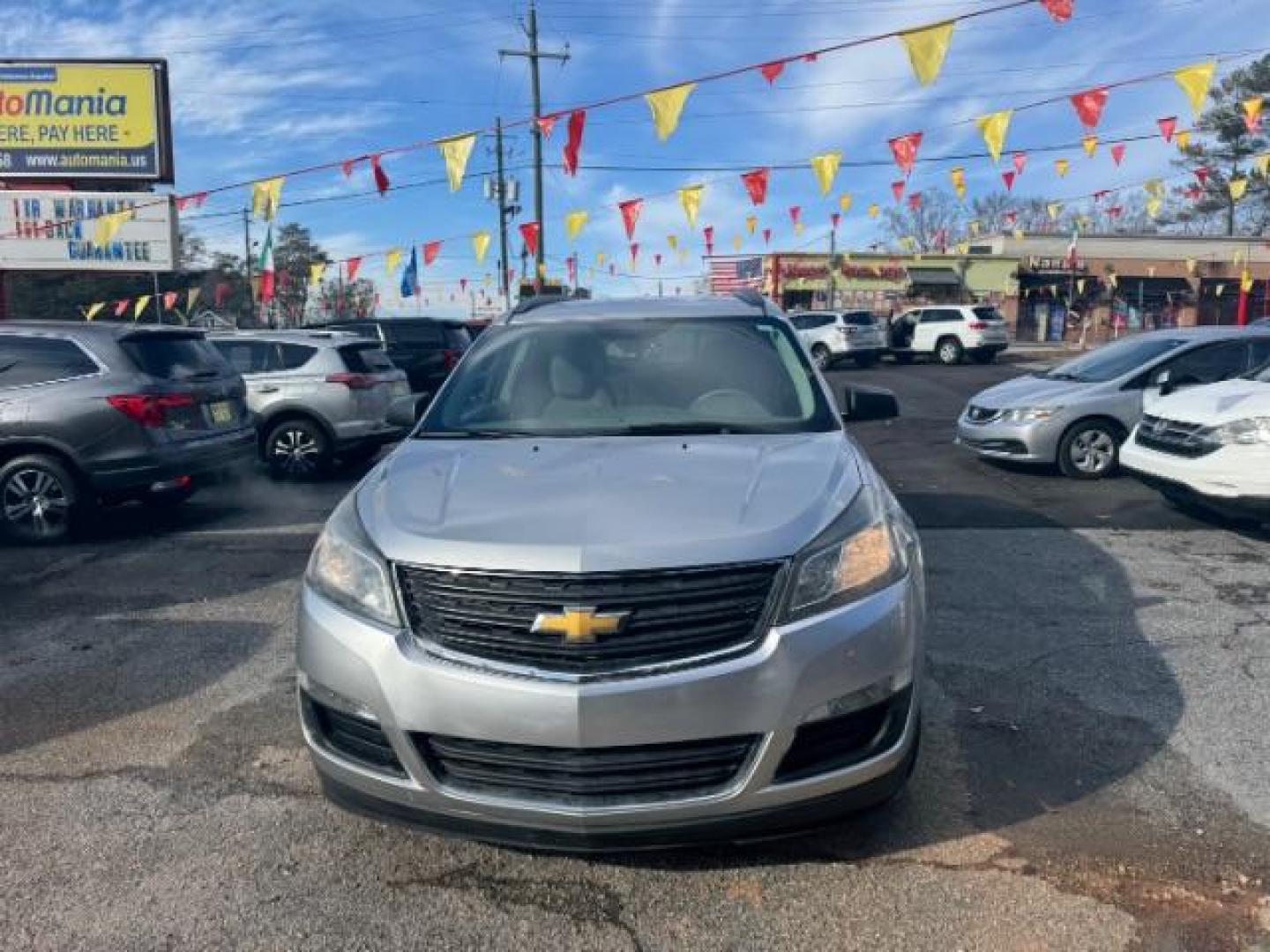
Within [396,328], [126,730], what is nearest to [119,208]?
[396,328]

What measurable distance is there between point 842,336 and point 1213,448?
21.5 meters

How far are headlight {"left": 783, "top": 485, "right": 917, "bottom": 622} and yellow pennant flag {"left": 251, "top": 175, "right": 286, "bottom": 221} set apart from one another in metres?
13.3

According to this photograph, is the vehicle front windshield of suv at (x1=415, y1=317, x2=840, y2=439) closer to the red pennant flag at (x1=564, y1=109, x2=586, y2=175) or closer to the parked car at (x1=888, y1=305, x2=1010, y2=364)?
the red pennant flag at (x1=564, y1=109, x2=586, y2=175)

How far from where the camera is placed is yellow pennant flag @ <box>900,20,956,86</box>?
9146 mm

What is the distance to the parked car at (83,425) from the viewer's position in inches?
277

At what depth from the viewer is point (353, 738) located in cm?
268

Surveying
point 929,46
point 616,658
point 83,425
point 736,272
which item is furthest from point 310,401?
point 736,272

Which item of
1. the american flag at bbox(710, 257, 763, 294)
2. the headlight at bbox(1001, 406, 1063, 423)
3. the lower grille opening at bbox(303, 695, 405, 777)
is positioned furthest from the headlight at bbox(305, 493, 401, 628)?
the american flag at bbox(710, 257, 763, 294)

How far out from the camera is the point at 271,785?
132 inches

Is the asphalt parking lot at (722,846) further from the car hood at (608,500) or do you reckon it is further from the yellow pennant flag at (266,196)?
the yellow pennant flag at (266,196)

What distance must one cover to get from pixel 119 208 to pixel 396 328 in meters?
9.33

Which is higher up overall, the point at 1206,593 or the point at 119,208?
the point at 119,208

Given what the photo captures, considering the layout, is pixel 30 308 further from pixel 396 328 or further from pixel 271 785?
pixel 271 785

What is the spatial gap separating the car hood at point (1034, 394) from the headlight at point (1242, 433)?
9.09 ft
